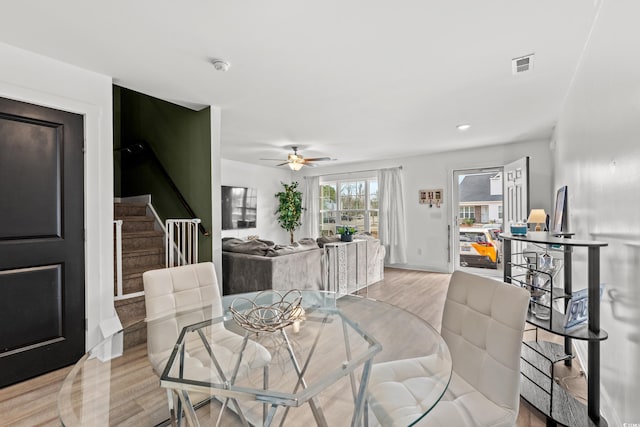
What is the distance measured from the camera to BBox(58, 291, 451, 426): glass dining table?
1104mm

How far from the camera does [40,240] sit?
2.33 metres

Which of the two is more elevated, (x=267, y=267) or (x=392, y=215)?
(x=392, y=215)

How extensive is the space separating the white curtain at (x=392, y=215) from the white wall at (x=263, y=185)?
2.39 meters

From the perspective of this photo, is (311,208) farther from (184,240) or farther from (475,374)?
(475,374)

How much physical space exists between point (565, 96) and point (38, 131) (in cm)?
483

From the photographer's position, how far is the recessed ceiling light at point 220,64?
7.97 ft

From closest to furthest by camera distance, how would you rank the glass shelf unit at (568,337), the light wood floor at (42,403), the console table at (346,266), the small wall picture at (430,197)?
the glass shelf unit at (568,337) → the light wood floor at (42,403) → the console table at (346,266) → the small wall picture at (430,197)

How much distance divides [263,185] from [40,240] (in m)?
5.31

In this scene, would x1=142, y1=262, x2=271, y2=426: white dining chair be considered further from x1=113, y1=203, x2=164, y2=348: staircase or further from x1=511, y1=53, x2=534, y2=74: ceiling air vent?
x1=511, y1=53, x2=534, y2=74: ceiling air vent

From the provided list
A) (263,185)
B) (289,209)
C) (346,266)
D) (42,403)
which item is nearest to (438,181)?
(346,266)

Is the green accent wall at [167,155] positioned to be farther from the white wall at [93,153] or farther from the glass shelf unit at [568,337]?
the glass shelf unit at [568,337]

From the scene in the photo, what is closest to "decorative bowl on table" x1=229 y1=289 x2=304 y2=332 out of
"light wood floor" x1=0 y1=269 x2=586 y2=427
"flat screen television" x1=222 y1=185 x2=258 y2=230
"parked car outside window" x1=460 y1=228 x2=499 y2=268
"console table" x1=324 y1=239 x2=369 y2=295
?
"light wood floor" x1=0 y1=269 x2=586 y2=427

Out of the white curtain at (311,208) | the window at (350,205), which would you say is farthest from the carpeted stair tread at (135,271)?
the window at (350,205)

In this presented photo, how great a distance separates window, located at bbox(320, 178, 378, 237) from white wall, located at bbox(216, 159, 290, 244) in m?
0.84
